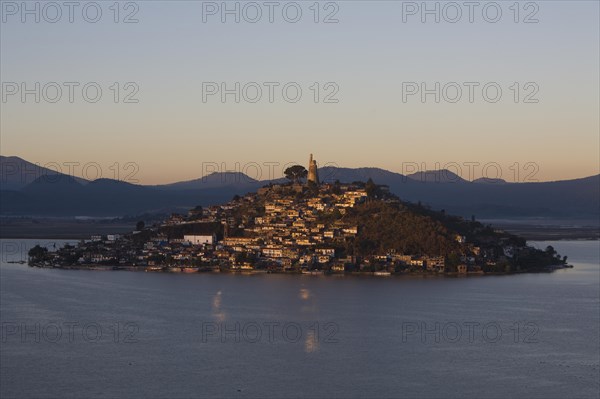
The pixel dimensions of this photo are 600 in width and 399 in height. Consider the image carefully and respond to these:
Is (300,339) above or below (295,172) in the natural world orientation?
below

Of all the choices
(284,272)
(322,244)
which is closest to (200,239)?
(322,244)

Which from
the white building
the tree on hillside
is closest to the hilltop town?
the white building

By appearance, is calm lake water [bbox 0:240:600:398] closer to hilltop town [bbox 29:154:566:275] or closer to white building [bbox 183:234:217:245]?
hilltop town [bbox 29:154:566:275]

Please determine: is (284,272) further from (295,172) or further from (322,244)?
(295,172)

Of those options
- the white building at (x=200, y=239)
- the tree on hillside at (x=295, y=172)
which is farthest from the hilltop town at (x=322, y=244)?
the tree on hillside at (x=295, y=172)

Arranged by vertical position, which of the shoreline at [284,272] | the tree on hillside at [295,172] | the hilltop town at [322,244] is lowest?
the shoreline at [284,272]

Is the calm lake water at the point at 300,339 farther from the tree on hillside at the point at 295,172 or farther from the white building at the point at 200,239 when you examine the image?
the tree on hillside at the point at 295,172
